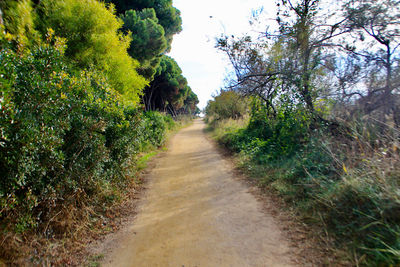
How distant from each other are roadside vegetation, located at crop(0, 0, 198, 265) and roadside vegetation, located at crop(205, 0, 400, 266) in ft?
11.2

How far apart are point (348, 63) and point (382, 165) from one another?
3.87 m

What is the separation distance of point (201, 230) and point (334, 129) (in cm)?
444

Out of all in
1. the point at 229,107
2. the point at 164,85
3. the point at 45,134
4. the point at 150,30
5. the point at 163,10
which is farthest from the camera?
the point at 164,85

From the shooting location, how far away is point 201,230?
3.46m

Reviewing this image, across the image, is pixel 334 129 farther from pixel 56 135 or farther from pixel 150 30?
pixel 150 30

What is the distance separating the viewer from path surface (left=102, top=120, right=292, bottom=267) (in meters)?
2.79

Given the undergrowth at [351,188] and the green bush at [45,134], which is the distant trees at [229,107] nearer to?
the undergrowth at [351,188]

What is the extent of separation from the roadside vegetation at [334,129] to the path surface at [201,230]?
0.74 m

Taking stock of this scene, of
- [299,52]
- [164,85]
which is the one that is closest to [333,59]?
[299,52]

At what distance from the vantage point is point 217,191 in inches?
203

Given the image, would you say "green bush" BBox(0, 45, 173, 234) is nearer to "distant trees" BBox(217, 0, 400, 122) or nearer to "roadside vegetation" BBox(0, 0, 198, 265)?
"roadside vegetation" BBox(0, 0, 198, 265)

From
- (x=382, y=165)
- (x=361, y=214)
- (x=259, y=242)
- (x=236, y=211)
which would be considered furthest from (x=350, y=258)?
(x=236, y=211)

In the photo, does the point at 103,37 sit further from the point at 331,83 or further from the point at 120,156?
the point at 331,83

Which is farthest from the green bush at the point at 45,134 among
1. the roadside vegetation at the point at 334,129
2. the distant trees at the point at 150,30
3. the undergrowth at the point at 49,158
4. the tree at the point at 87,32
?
the distant trees at the point at 150,30
